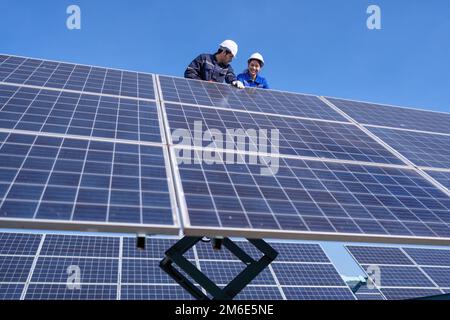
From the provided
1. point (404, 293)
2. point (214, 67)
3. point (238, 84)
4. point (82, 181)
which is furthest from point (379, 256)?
point (82, 181)

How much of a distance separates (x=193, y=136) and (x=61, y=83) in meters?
3.60

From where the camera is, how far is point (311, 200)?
6359mm

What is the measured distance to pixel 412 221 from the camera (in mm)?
6242

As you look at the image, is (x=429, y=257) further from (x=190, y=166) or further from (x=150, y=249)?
(x=190, y=166)

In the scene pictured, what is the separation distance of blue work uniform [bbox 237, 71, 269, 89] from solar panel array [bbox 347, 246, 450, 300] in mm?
8315

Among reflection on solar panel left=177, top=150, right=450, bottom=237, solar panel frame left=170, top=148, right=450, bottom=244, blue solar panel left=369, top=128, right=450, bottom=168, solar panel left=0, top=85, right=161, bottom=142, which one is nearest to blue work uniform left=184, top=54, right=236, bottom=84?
solar panel left=0, top=85, right=161, bottom=142

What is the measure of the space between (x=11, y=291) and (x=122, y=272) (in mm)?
3149

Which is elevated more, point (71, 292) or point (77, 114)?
point (77, 114)

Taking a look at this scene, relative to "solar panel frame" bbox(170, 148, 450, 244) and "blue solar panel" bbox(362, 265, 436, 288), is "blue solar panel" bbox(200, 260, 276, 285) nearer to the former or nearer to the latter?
"blue solar panel" bbox(362, 265, 436, 288)

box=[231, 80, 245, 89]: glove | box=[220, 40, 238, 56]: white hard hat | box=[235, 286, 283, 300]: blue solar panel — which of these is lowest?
box=[235, 286, 283, 300]: blue solar panel

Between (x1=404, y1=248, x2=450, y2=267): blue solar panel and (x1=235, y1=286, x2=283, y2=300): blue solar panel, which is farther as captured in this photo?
(x1=404, y1=248, x2=450, y2=267): blue solar panel

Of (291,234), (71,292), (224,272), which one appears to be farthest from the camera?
(224,272)

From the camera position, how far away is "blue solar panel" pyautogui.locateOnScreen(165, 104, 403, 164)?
8.00 m

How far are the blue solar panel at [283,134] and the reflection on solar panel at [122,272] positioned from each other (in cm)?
700
